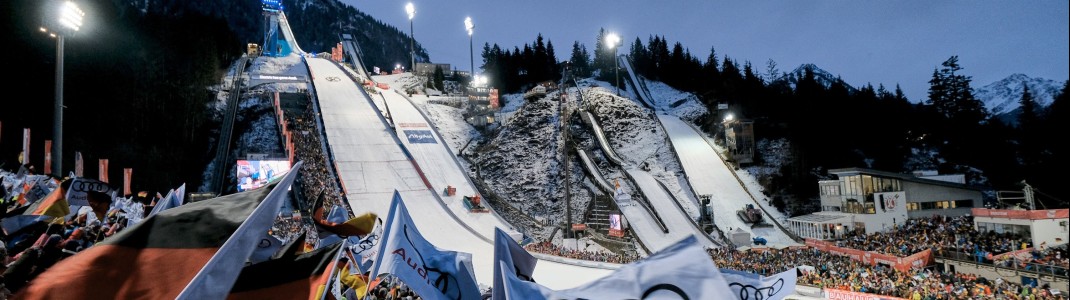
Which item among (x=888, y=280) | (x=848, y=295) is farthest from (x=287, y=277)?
(x=888, y=280)

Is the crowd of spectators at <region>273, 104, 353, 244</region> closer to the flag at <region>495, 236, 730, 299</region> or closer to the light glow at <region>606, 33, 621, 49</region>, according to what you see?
the flag at <region>495, 236, 730, 299</region>

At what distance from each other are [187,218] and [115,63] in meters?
37.2

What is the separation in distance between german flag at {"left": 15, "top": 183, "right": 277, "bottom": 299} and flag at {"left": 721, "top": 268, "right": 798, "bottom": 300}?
379 cm

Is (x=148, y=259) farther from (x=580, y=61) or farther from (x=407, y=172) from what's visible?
(x=580, y=61)

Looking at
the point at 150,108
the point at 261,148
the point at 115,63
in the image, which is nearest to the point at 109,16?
the point at 115,63

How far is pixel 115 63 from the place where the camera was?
3147 centimetres

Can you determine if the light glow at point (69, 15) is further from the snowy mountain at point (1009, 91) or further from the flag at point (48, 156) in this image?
the snowy mountain at point (1009, 91)

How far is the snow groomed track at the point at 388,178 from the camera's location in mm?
20203

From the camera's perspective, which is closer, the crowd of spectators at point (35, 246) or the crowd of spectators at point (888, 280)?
the crowd of spectators at point (35, 246)

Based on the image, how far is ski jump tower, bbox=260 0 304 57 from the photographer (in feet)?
263

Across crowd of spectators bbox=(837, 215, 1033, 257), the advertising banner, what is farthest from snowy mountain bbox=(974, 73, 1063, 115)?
the advertising banner

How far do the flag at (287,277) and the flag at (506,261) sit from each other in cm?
97

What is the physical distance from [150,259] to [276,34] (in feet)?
291

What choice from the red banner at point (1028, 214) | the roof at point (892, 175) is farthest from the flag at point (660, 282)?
the roof at point (892, 175)
